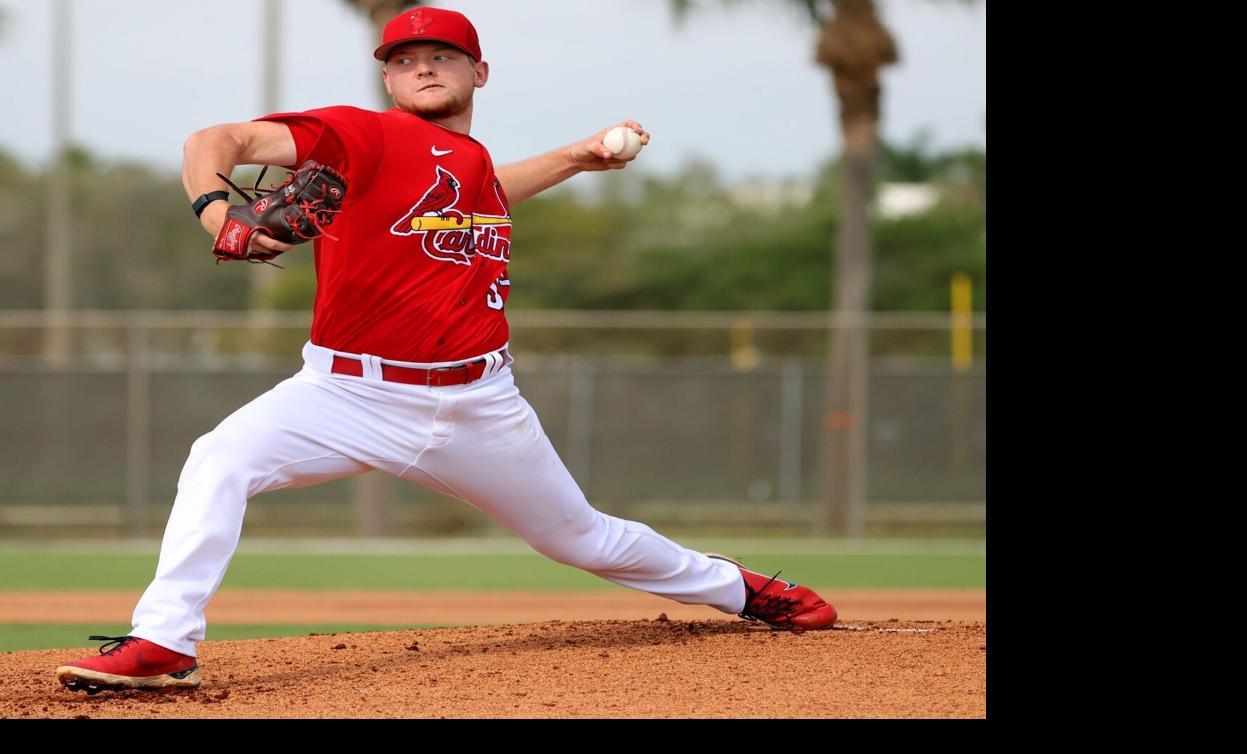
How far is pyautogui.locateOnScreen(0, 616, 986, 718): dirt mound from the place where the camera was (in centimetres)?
399

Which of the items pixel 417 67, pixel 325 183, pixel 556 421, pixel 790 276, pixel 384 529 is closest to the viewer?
pixel 325 183

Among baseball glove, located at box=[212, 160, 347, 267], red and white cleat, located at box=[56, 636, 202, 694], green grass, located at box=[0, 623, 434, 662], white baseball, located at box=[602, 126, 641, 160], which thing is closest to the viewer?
baseball glove, located at box=[212, 160, 347, 267]

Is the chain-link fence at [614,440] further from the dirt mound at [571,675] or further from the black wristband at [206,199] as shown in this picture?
the black wristband at [206,199]

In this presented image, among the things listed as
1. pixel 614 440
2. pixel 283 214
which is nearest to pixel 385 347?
pixel 283 214

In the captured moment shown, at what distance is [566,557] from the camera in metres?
4.89

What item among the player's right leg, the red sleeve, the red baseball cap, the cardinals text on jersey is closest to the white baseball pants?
the player's right leg

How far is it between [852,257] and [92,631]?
29.3 feet

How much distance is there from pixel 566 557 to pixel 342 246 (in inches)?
50.6

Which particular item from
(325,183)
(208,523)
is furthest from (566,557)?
(325,183)

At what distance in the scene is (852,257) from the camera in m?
14.1

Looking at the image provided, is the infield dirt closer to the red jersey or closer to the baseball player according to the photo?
the baseball player

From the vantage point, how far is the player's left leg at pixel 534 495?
4.53 m

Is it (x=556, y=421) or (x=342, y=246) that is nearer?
(x=342, y=246)
